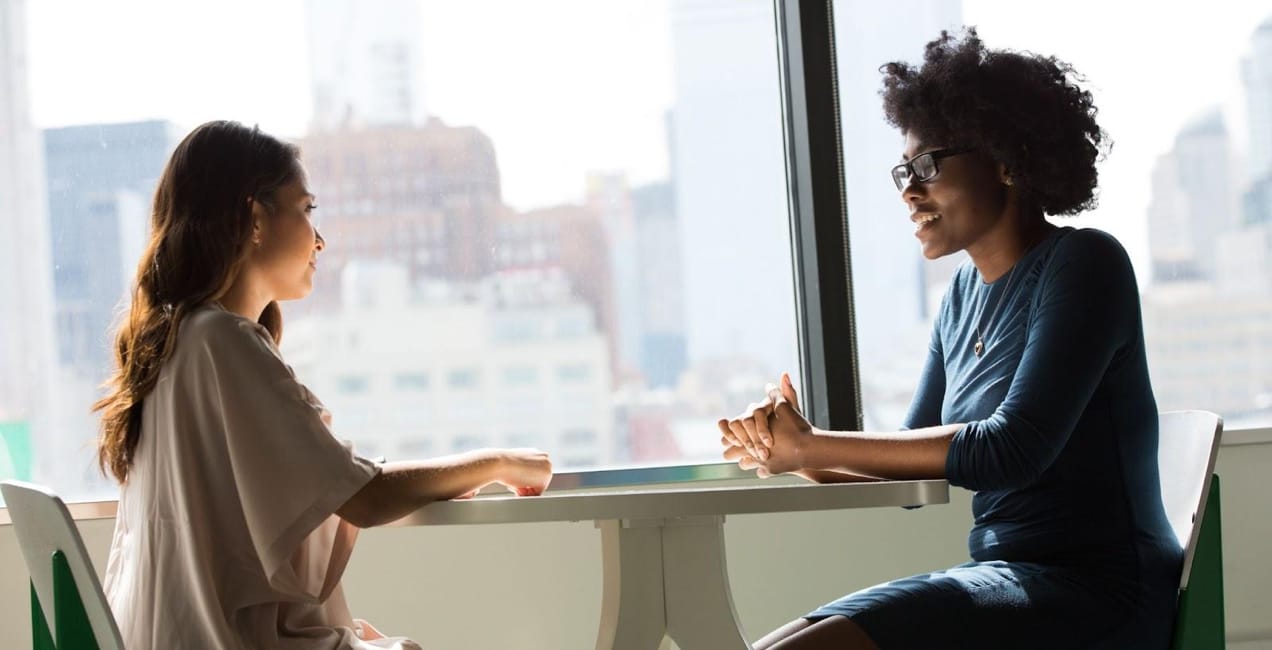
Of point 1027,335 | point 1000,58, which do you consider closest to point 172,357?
point 1027,335

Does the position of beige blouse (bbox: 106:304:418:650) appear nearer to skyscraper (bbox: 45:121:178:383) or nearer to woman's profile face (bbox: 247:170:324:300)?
woman's profile face (bbox: 247:170:324:300)

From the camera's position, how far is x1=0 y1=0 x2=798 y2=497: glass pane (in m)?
2.95

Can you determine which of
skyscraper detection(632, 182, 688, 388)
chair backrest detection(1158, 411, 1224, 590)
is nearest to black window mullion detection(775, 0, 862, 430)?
skyscraper detection(632, 182, 688, 388)

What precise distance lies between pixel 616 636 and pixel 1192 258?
7.26 feet

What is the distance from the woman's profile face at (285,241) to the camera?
178 centimetres

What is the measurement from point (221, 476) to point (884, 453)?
3.00 feet

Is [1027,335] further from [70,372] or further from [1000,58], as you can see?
[70,372]

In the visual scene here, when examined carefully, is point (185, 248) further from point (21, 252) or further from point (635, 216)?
point (21, 252)

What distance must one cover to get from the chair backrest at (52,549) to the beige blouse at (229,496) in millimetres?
111

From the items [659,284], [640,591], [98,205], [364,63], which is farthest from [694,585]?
[98,205]

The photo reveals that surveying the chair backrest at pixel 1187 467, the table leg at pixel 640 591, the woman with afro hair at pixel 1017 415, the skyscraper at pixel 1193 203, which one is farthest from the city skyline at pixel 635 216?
the table leg at pixel 640 591

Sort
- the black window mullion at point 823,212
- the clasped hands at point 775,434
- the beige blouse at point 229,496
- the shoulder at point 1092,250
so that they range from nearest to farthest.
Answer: the beige blouse at point 229,496 → the shoulder at point 1092,250 → the clasped hands at point 775,434 → the black window mullion at point 823,212

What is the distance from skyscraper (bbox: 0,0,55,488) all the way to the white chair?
2.54m

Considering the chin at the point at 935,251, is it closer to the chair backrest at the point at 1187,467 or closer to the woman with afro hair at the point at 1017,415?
the woman with afro hair at the point at 1017,415
